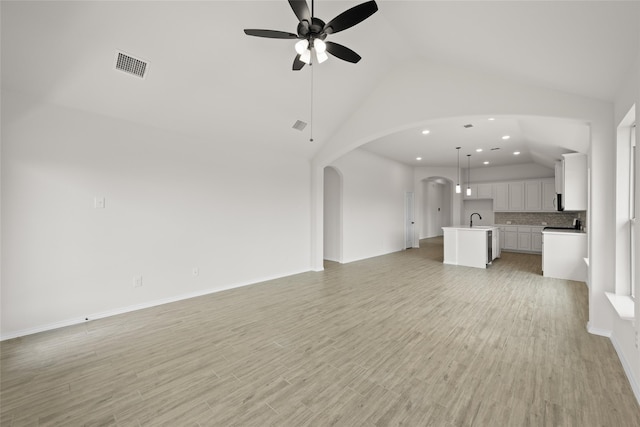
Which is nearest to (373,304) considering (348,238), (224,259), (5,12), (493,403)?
(493,403)

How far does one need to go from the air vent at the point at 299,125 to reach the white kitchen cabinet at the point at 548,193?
8219 millimetres

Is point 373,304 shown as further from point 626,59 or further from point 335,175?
point 335,175

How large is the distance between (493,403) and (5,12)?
507 cm

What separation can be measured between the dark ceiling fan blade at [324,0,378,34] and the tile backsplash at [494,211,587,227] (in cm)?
939

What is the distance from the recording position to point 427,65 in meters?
3.93

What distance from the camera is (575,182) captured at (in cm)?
502

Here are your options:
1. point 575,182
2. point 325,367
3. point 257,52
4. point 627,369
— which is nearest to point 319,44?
point 257,52

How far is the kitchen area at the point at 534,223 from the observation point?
16.7ft

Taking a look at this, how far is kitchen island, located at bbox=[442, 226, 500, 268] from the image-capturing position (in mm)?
6363

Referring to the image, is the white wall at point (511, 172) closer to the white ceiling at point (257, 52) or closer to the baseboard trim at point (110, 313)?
the white ceiling at point (257, 52)

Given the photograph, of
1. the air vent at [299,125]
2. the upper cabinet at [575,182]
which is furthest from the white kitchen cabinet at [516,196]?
the air vent at [299,125]

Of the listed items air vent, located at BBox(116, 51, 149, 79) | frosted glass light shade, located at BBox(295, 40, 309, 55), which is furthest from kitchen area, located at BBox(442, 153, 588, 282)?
air vent, located at BBox(116, 51, 149, 79)

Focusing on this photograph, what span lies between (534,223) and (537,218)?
0.19m

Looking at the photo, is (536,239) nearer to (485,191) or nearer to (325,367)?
(485,191)
